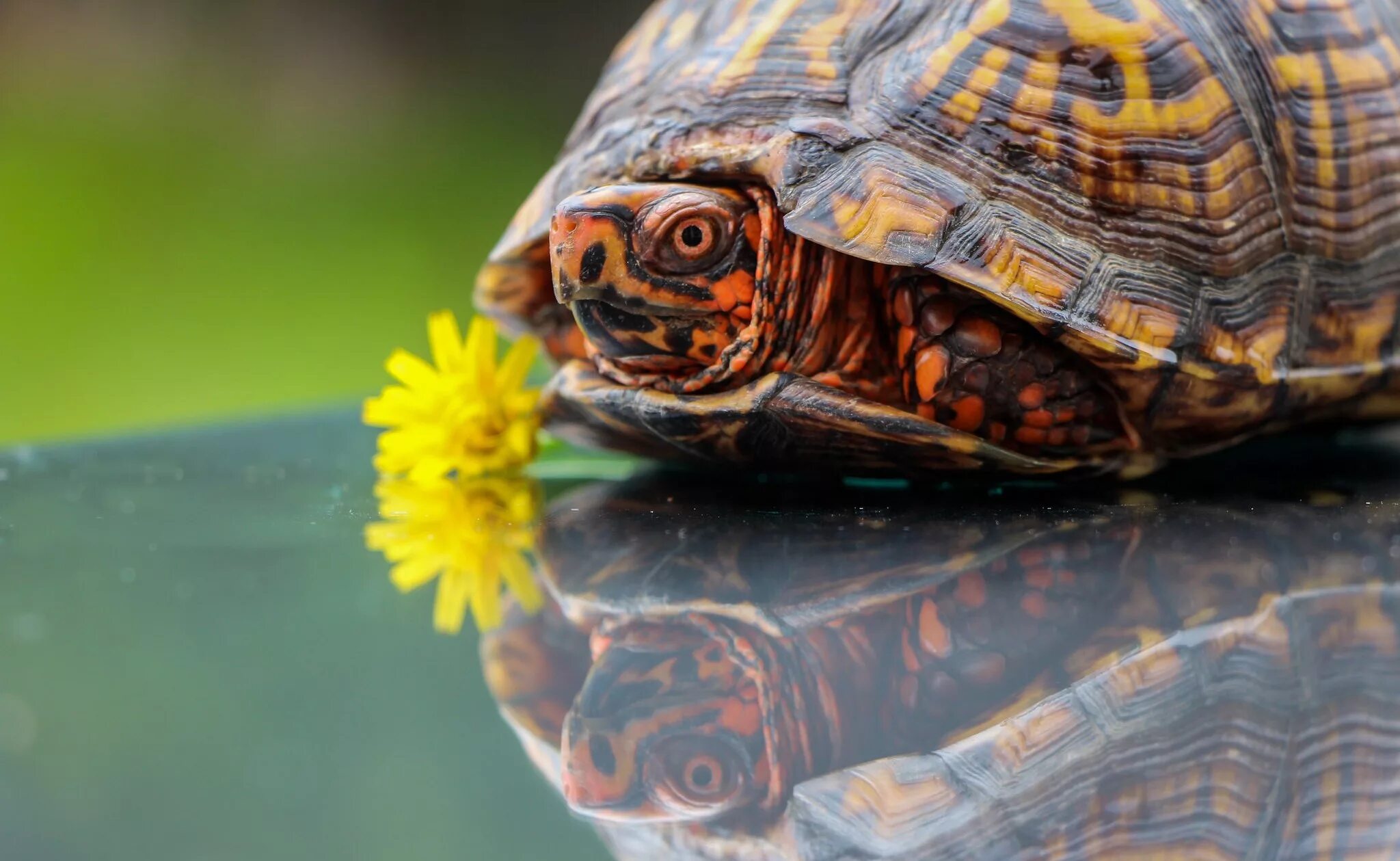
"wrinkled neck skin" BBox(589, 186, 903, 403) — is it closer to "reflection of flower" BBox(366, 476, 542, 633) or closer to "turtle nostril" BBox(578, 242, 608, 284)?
"turtle nostril" BBox(578, 242, 608, 284)

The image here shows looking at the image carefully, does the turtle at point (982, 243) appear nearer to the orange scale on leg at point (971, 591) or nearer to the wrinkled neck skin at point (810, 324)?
the wrinkled neck skin at point (810, 324)

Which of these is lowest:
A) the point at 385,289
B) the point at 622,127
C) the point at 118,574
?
the point at 385,289

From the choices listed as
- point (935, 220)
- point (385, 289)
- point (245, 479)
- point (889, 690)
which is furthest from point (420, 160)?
point (889, 690)

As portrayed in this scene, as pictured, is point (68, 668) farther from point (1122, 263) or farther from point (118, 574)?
point (1122, 263)

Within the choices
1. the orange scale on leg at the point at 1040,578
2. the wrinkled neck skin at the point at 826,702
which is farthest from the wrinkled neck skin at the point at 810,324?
the wrinkled neck skin at the point at 826,702

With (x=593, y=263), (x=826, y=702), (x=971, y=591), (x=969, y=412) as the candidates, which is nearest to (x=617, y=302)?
(x=593, y=263)

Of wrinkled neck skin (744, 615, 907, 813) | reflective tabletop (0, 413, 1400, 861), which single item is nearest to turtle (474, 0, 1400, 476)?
reflective tabletop (0, 413, 1400, 861)
